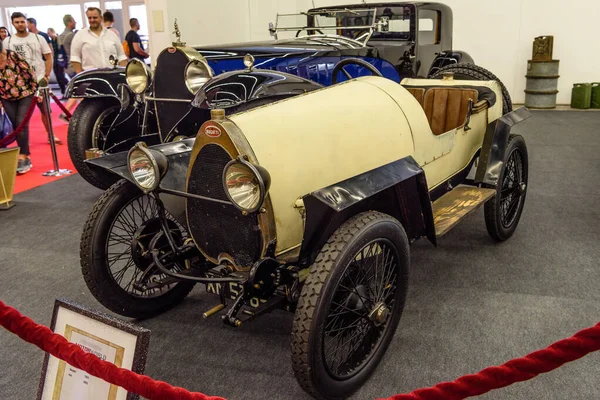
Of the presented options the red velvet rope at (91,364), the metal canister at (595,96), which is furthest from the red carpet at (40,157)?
the metal canister at (595,96)

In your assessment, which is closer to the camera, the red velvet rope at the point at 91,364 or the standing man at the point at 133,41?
the red velvet rope at the point at 91,364

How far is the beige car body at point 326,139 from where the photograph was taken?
2.03 metres

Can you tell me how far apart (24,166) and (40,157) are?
26.5 inches

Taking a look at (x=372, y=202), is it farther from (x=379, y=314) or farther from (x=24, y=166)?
(x=24, y=166)

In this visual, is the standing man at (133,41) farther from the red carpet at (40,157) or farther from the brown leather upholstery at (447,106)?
the brown leather upholstery at (447,106)

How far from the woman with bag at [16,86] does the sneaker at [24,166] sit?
0.9 inches

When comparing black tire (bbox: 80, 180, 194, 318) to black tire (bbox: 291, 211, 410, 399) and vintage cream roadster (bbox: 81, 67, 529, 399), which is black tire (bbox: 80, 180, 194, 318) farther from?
black tire (bbox: 291, 211, 410, 399)

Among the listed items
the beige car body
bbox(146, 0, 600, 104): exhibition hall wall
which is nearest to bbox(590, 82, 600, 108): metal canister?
bbox(146, 0, 600, 104): exhibition hall wall

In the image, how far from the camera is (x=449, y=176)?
3.10 meters

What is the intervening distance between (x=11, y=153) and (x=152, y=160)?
294 cm

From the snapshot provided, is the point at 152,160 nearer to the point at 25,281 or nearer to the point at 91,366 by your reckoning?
the point at 91,366

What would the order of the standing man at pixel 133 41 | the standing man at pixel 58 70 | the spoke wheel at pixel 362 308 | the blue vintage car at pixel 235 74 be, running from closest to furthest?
the spoke wheel at pixel 362 308, the blue vintage car at pixel 235 74, the standing man at pixel 133 41, the standing man at pixel 58 70

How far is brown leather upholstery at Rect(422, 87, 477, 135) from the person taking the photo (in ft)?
10.8

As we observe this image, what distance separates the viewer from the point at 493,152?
10.5 ft
